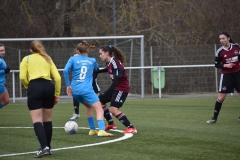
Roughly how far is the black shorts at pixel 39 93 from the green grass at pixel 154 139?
0.81 meters

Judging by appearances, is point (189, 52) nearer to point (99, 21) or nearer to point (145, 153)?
point (99, 21)

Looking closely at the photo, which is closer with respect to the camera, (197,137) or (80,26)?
(197,137)

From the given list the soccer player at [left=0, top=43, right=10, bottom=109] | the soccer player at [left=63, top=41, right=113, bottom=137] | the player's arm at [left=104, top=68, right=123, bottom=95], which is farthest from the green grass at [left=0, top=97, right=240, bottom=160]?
the player's arm at [left=104, top=68, right=123, bottom=95]

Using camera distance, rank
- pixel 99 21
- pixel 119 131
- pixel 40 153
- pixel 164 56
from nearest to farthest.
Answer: pixel 40 153, pixel 119 131, pixel 164 56, pixel 99 21

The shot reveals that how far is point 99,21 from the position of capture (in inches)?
1088

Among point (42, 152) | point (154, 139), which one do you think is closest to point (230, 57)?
point (154, 139)

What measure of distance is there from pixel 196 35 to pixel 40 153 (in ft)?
69.9

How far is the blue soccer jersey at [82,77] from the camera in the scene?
33.7 feet

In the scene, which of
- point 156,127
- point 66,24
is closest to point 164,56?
point 66,24

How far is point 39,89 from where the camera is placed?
8.12m

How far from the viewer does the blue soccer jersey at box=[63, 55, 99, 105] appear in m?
10.3

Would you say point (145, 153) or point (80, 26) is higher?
point (80, 26)

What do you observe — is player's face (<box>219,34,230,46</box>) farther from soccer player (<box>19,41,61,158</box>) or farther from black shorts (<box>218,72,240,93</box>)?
soccer player (<box>19,41,61,158</box>)

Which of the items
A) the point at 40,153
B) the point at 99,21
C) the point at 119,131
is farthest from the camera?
the point at 99,21
